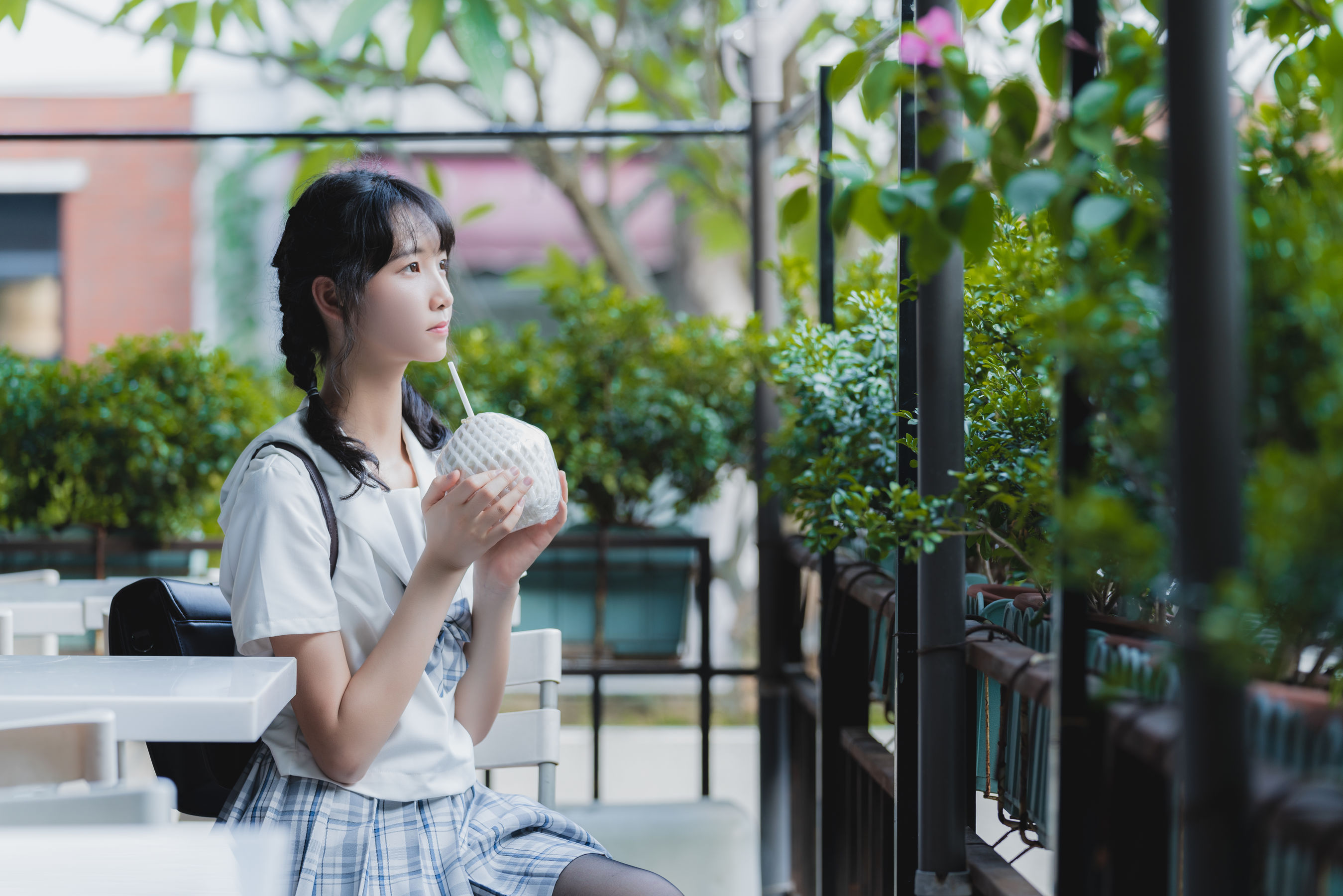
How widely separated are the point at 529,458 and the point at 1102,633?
0.57 meters

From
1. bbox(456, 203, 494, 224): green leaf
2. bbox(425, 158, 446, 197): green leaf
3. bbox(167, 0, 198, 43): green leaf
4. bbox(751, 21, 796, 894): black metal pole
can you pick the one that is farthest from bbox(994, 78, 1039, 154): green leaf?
bbox(456, 203, 494, 224): green leaf

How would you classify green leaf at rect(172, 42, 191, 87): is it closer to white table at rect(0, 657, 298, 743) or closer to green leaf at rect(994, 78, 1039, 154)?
white table at rect(0, 657, 298, 743)

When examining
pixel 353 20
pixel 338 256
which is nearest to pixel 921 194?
pixel 338 256

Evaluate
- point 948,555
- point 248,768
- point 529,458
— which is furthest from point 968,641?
point 248,768

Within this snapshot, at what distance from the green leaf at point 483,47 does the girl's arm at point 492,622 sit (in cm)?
230

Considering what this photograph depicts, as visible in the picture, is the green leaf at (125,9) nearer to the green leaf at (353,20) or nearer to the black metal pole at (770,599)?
the green leaf at (353,20)

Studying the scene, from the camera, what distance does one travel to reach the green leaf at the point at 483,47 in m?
3.17

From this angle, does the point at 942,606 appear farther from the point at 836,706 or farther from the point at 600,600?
the point at 600,600

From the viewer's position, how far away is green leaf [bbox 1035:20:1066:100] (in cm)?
74

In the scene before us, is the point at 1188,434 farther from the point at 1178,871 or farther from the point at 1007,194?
the point at 1178,871

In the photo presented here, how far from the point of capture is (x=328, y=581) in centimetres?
110

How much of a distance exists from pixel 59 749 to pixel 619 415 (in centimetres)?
198

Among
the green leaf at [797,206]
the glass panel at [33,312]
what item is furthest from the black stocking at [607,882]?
the glass panel at [33,312]

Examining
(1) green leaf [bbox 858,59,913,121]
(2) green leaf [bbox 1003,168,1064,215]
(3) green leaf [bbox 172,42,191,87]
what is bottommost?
(2) green leaf [bbox 1003,168,1064,215]
